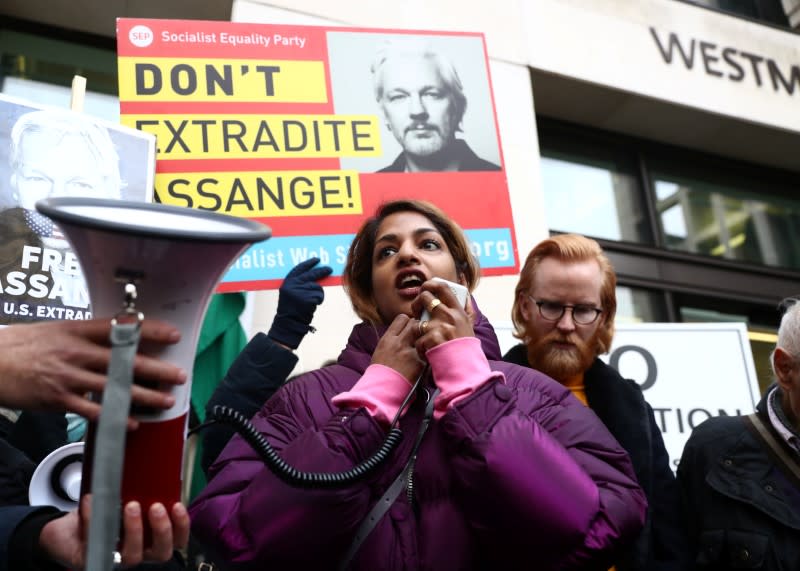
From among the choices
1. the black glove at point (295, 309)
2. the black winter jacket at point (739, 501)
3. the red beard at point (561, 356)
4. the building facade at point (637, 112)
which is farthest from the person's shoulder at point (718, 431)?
the building facade at point (637, 112)

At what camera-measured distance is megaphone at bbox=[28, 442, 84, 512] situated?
168 cm

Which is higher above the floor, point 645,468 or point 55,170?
point 55,170

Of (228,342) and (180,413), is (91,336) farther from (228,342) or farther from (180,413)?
(228,342)

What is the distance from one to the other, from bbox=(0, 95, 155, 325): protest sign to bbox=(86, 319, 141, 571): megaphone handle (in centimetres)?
159

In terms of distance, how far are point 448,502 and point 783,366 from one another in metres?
1.17

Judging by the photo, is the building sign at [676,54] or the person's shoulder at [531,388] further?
the building sign at [676,54]

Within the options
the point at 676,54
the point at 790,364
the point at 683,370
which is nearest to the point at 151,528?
the point at 790,364

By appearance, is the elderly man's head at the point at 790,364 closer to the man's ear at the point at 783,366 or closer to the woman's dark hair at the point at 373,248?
→ the man's ear at the point at 783,366

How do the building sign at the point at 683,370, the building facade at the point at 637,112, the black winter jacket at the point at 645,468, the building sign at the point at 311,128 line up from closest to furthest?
the black winter jacket at the point at 645,468 → the building sign at the point at 311,128 → the building sign at the point at 683,370 → the building facade at the point at 637,112

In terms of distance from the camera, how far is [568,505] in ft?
5.05

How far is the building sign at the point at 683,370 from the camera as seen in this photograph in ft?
11.3

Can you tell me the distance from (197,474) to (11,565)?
166 cm

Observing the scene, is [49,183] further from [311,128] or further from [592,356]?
[592,356]

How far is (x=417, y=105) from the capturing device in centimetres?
337
